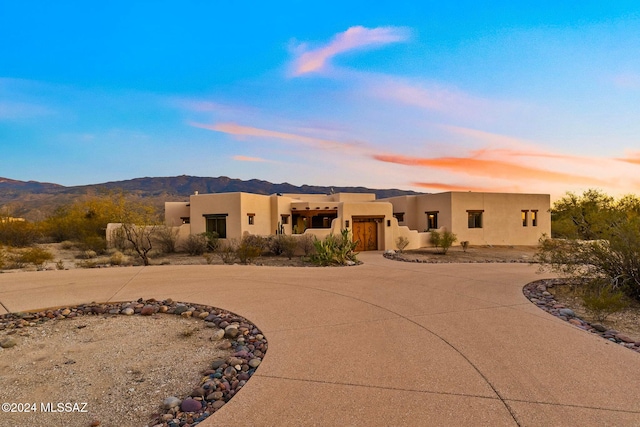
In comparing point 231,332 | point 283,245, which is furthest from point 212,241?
point 231,332

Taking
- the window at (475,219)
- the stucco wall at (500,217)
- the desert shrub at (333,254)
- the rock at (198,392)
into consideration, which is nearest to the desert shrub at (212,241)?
the desert shrub at (333,254)

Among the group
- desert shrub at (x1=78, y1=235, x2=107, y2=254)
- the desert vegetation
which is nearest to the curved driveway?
the desert vegetation

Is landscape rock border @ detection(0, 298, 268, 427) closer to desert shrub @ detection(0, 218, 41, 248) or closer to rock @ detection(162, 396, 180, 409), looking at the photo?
rock @ detection(162, 396, 180, 409)

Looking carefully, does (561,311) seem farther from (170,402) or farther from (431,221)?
(431,221)

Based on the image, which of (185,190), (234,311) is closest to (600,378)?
(234,311)

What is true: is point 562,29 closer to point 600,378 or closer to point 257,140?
point 600,378

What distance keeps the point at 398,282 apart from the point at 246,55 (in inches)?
496

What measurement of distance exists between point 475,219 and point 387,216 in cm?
800

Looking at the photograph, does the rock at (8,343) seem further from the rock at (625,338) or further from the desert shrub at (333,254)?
the desert shrub at (333,254)

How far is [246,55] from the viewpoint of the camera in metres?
15.7

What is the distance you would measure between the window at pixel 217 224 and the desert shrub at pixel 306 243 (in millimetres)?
6415

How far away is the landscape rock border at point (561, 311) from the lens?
5.07 metres

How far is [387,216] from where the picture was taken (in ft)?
68.7

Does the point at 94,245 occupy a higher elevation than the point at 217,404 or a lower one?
lower
